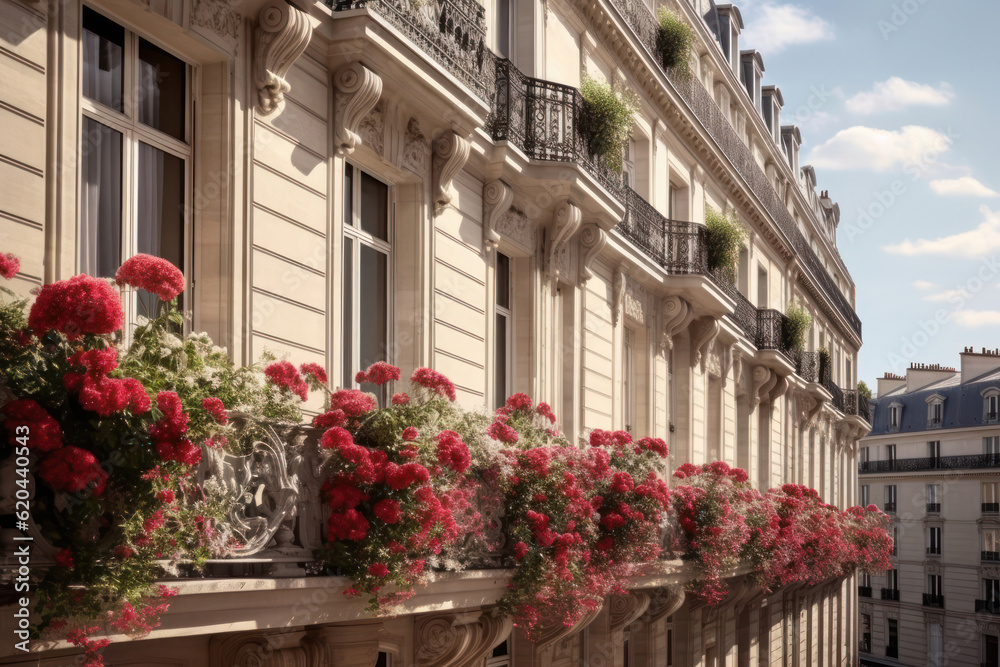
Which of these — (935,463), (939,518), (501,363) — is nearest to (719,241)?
(501,363)

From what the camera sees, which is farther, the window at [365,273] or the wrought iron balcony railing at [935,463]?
the wrought iron balcony railing at [935,463]

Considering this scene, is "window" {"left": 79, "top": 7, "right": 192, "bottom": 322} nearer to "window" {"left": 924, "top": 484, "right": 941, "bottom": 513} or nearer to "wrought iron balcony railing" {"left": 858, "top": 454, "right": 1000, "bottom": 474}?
"wrought iron balcony railing" {"left": 858, "top": 454, "right": 1000, "bottom": 474}

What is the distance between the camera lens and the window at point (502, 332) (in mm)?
13195

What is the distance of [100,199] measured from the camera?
7172 mm

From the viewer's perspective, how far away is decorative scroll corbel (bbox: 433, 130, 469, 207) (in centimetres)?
1090

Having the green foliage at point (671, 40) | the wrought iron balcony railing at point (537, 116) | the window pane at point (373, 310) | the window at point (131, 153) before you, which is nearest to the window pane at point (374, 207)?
the window pane at point (373, 310)

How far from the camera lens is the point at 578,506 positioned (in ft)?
30.6

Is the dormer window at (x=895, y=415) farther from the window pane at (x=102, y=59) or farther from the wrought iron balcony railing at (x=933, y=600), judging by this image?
the window pane at (x=102, y=59)

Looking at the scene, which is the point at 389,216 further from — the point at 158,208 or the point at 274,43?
the point at 158,208

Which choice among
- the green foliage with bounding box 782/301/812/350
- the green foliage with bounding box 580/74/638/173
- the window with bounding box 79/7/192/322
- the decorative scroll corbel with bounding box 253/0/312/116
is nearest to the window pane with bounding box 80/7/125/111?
the window with bounding box 79/7/192/322

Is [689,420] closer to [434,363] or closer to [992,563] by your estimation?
[434,363]

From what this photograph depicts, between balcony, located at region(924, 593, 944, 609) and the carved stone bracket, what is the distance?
56515 millimetres

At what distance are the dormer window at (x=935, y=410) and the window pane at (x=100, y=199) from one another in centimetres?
6269

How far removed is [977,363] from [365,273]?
60.0 metres
